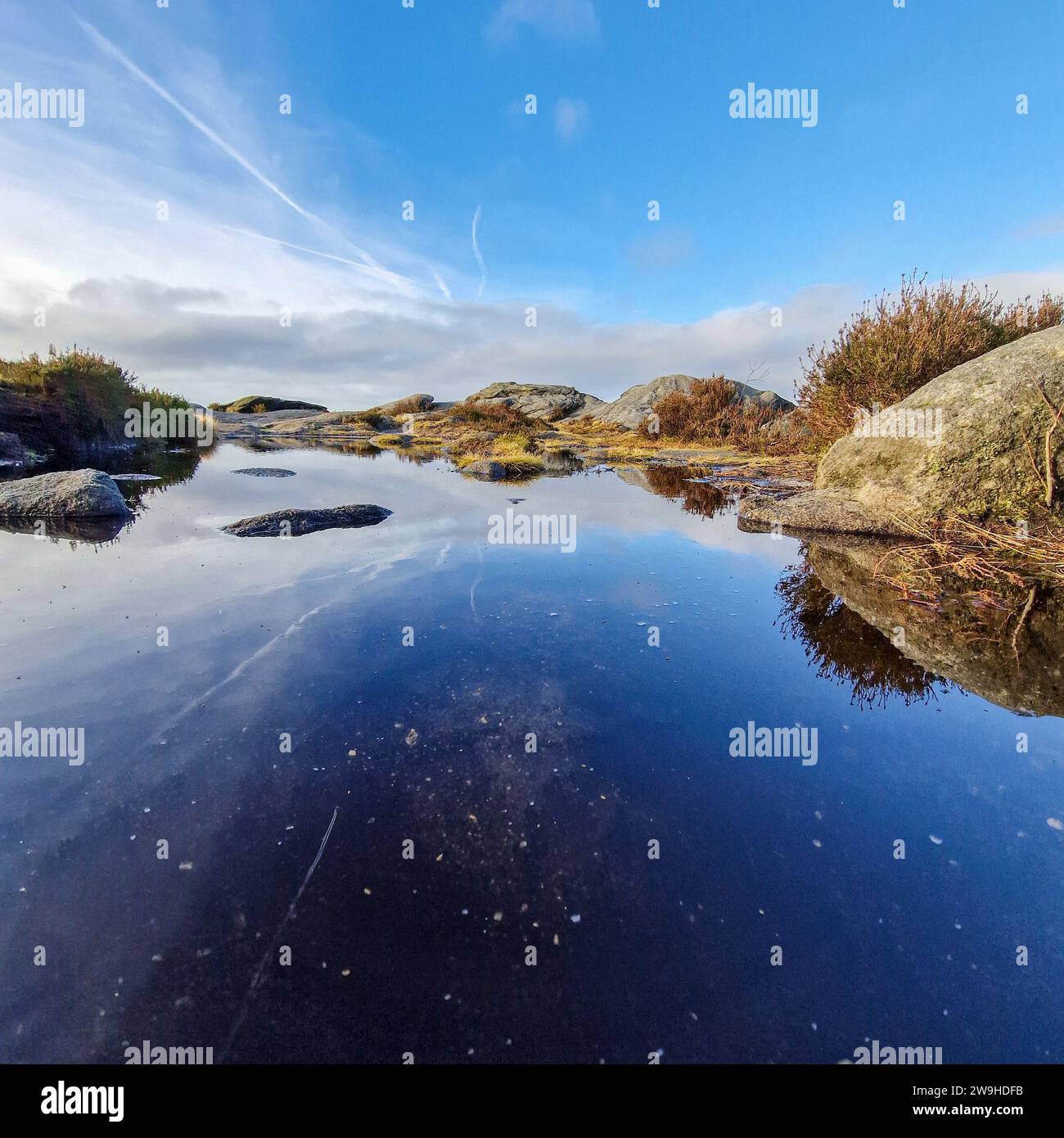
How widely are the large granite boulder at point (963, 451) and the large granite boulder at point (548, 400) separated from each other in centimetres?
3972

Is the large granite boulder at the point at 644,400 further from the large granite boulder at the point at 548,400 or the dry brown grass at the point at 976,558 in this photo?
the dry brown grass at the point at 976,558

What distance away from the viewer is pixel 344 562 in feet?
24.9

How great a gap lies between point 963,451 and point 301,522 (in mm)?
12123

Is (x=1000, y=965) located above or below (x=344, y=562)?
below

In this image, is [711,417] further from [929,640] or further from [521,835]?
[521,835]

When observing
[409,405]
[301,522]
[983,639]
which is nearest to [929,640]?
[983,639]

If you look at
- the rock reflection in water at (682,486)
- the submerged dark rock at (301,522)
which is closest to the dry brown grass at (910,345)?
the rock reflection in water at (682,486)

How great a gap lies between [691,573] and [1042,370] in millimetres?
7140

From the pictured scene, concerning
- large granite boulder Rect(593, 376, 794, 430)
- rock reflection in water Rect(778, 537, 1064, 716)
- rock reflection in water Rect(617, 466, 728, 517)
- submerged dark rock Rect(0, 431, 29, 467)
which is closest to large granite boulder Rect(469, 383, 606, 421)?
large granite boulder Rect(593, 376, 794, 430)

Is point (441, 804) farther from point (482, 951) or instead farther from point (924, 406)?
point (924, 406)

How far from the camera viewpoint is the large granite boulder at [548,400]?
5116cm

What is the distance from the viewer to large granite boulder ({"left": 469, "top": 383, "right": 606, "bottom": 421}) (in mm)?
51156
